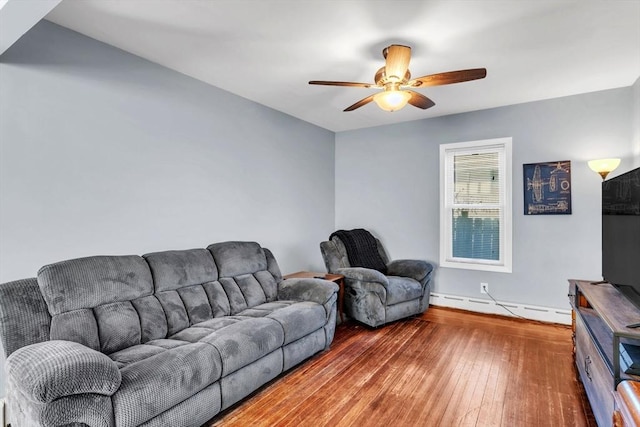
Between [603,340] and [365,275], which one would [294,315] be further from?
[603,340]

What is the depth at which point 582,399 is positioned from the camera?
230cm

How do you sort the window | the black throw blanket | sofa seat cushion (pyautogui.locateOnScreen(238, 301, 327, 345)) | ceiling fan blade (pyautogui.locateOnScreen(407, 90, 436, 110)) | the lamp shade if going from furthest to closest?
the black throw blanket, the window, the lamp shade, ceiling fan blade (pyautogui.locateOnScreen(407, 90, 436, 110)), sofa seat cushion (pyautogui.locateOnScreen(238, 301, 327, 345))

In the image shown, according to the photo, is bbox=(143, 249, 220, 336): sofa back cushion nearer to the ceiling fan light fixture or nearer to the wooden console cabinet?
the ceiling fan light fixture

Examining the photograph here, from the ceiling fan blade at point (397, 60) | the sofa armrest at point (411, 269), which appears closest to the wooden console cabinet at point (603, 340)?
the sofa armrest at point (411, 269)

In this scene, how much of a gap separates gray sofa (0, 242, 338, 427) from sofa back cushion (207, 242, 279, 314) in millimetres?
10

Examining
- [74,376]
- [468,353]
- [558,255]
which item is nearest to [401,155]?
[558,255]

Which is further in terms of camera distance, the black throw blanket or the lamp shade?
the black throw blanket

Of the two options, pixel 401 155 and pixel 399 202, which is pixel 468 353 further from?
pixel 401 155

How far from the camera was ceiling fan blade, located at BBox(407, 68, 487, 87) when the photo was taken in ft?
7.47

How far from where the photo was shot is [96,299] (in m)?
2.11

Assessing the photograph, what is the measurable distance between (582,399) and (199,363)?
251cm

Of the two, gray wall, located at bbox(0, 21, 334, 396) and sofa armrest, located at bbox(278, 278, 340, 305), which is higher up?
gray wall, located at bbox(0, 21, 334, 396)

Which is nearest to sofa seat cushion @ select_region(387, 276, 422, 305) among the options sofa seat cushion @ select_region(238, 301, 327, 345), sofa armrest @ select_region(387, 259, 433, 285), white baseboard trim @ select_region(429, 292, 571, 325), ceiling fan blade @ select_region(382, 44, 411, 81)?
sofa armrest @ select_region(387, 259, 433, 285)

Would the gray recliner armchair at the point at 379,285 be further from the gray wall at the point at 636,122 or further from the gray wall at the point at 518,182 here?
the gray wall at the point at 636,122
